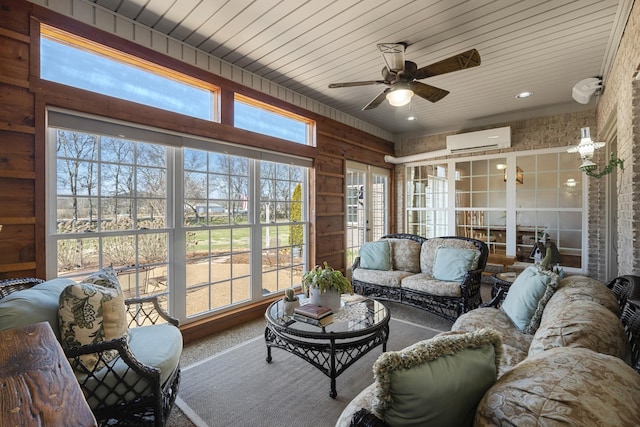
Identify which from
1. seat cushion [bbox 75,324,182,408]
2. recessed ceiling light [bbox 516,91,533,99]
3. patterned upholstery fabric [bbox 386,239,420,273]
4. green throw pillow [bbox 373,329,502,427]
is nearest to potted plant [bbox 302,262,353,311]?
seat cushion [bbox 75,324,182,408]

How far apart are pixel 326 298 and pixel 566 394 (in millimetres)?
1845

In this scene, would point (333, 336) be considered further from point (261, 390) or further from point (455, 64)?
point (455, 64)

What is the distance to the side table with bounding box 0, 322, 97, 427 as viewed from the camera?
671 millimetres

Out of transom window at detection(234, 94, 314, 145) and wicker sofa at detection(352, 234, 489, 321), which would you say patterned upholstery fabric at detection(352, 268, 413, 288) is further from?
transom window at detection(234, 94, 314, 145)

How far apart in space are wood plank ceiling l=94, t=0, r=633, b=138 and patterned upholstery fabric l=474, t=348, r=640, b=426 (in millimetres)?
2474

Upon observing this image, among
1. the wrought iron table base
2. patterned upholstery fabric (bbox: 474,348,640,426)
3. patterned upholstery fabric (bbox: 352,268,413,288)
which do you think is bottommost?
the wrought iron table base

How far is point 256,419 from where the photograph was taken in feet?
6.11

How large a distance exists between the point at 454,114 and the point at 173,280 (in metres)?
4.87

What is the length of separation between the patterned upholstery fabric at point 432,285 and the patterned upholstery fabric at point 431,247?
262 millimetres

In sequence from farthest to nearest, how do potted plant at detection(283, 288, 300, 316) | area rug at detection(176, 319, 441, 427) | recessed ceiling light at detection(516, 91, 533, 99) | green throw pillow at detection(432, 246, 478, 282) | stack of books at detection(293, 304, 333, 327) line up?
recessed ceiling light at detection(516, 91, 533, 99) < green throw pillow at detection(432, 246, 478, 282) < potted plant at detection(283, 288, 300, 316) < stack of books at detection(293, 304, 333, 327) < area rug at detection(176, 319, 441, 427)

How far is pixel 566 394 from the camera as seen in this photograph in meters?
0.75

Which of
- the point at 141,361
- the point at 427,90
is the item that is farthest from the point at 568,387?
the point at 427,90

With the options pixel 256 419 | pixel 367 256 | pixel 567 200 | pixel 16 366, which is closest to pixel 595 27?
pixel 567 200

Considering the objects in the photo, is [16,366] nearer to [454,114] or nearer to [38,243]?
[38,243]
